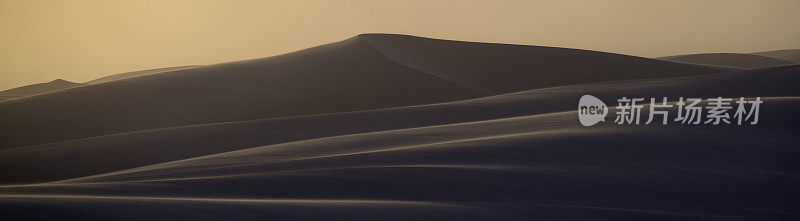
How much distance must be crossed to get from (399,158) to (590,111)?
175cm

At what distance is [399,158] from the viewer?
2.91m

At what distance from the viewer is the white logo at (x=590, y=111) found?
3665mm

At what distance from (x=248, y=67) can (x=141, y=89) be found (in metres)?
1.43

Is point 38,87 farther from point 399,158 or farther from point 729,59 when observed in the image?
point 729,59

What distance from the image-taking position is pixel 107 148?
14.4 ft

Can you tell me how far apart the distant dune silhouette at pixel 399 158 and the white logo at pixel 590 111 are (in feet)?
0.23

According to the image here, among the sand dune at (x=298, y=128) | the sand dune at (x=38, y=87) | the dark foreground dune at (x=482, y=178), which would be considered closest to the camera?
the dark foreground dune at (x=482, y=178)

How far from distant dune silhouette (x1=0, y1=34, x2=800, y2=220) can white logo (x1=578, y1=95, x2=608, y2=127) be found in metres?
0.07

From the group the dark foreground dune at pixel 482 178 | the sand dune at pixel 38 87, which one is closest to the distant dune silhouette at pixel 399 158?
the dark foreground dune at pixel 482 178

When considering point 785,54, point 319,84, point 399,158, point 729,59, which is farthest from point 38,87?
point 785,54

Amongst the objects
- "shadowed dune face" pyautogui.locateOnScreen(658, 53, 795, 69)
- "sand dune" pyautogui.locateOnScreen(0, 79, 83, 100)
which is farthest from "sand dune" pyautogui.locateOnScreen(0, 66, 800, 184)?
"sand dune" pyautogui.locateOnScreen(0, 79, 83, 100)

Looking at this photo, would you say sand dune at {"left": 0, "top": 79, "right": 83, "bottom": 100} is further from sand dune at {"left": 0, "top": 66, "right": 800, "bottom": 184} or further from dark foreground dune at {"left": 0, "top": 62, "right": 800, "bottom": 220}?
dark foreground dune at {"left": 0, "top": 62, "right": 800, "bottom": 220}

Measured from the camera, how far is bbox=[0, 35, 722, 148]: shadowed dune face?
6422mm

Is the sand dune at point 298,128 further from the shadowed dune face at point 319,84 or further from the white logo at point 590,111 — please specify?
the shadowed dune face at point 319,84
